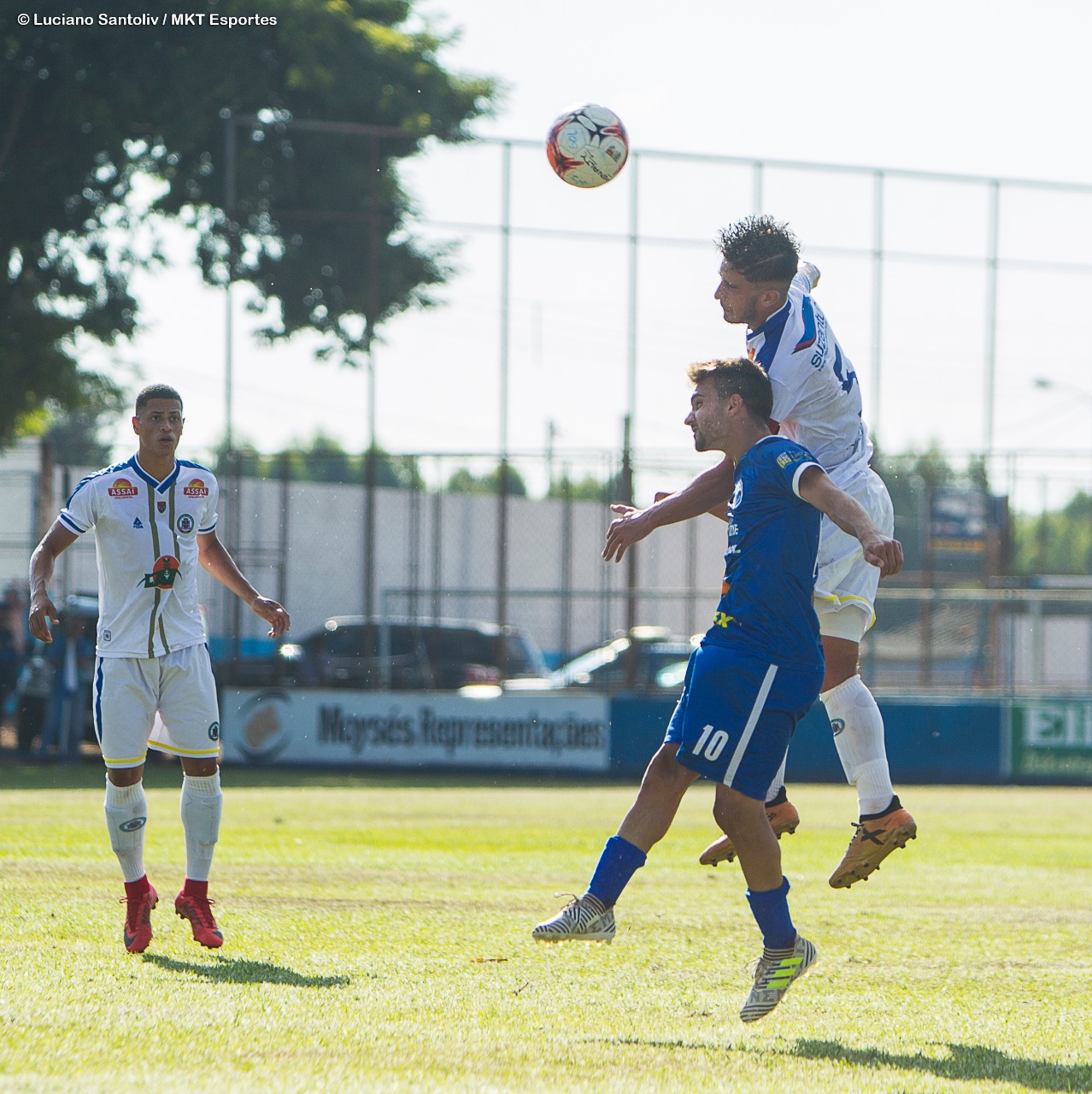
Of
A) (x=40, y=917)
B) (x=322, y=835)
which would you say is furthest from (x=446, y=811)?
(x=40, y=917)

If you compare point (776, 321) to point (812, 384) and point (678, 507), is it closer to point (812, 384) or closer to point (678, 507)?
point (812, 384)

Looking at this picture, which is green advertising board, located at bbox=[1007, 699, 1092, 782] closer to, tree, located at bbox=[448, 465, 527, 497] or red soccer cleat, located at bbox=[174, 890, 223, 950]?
tree, located at bbox=[448, 465, 527, 497]

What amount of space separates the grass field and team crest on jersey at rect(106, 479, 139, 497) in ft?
5.74

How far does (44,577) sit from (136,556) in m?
0.36

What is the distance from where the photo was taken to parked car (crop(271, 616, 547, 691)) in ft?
66.7

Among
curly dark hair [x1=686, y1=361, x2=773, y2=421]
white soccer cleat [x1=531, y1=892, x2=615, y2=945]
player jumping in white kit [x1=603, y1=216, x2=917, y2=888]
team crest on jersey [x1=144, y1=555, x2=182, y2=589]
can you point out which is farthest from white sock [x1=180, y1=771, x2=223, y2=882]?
curly dark hair [x1=686, y1=361, x2=773, y2=421]

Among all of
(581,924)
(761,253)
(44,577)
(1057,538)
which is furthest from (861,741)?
(1057,538)

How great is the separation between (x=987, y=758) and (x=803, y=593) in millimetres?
15229

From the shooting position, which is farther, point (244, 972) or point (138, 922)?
point (138, 922)

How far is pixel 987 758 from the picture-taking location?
19281 millimetres

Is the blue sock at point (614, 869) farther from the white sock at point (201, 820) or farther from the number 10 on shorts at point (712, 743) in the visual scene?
the white sock at point (201, 820)

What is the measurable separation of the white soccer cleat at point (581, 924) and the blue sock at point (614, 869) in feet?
0.11

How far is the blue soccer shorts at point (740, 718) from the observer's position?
4895mm

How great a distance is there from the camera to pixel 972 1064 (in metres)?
4.38
